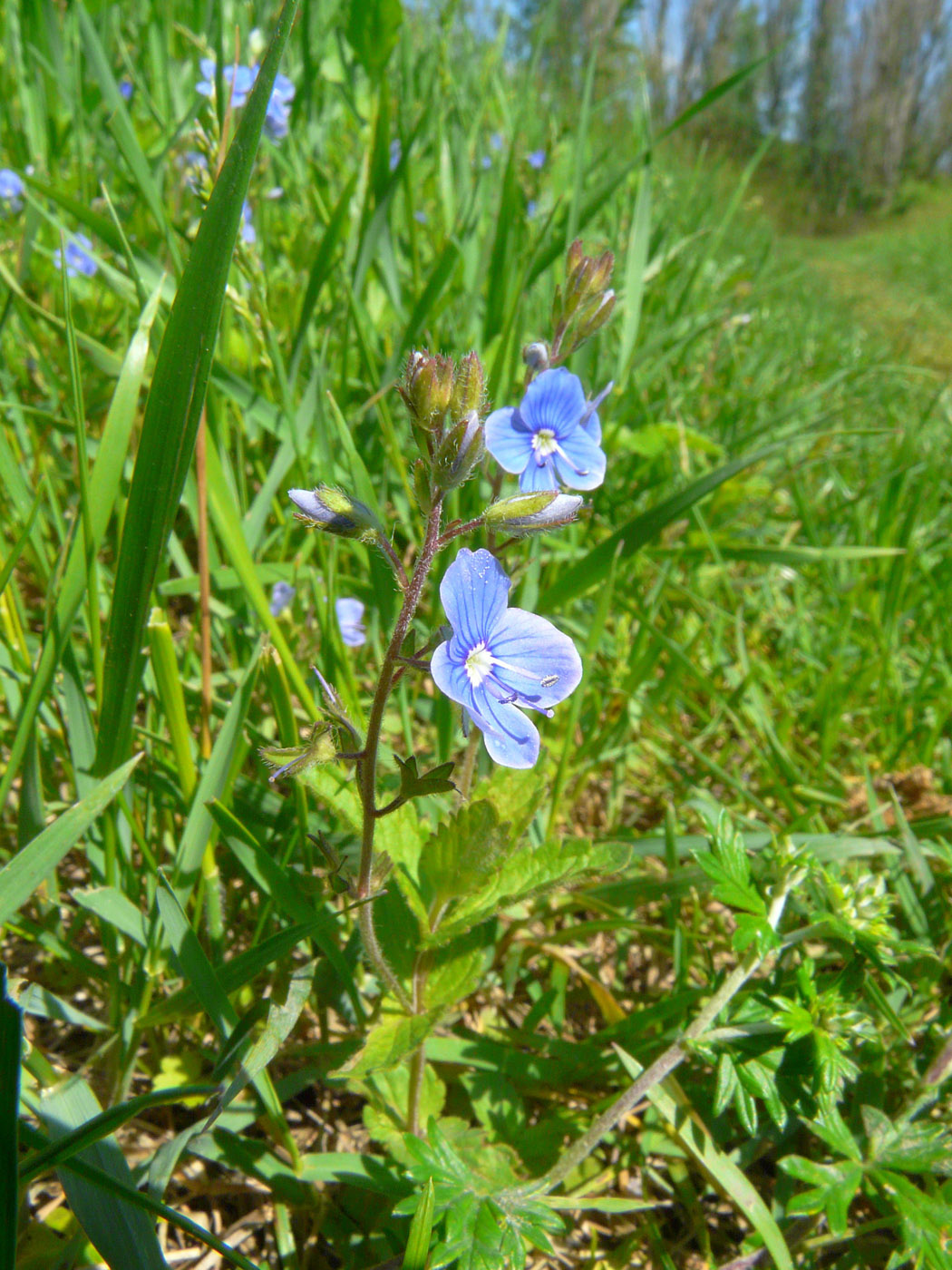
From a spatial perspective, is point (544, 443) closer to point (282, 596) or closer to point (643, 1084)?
point (282, 596)

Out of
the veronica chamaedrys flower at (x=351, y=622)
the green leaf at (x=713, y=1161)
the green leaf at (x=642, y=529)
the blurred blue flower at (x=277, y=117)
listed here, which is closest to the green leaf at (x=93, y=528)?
the veronica chamaedrys flower at (x=351, y=622)

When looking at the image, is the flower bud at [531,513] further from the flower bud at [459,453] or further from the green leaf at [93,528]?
the green leaf at [93,528]

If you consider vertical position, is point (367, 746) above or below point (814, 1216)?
above

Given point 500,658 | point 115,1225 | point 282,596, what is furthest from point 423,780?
point 282,596

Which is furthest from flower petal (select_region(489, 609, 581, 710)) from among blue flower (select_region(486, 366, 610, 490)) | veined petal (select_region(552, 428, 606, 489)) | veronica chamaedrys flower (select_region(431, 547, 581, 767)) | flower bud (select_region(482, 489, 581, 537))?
veined petal (select_region(552, 428, 606, 489))

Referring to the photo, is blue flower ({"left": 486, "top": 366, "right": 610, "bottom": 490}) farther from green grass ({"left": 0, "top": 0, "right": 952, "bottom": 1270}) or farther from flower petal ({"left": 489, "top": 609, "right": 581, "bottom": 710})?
flower petal ({"left": 489, "top": 609, "right": 581, "bottom": 710})

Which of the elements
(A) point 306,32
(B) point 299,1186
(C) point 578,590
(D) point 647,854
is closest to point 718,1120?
(D) point 647,854

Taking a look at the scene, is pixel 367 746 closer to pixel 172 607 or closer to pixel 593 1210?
pixel 593 1210
